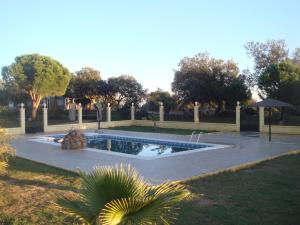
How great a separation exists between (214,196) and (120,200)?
15.5 feet

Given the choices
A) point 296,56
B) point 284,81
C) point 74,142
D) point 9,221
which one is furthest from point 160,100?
point 9,221

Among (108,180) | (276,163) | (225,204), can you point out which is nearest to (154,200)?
(108,180)

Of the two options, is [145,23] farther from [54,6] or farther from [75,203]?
[75,203]

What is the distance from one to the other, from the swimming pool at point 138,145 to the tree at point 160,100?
1155 centimetres

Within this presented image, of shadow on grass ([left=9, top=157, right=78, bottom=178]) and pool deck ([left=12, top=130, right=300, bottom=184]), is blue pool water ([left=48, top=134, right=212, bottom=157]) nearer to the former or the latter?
pool deck ([left=12, top=130, right=300, bottom=184])

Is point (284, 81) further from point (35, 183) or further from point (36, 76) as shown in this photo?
point (36, 76)

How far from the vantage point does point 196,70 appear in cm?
3206

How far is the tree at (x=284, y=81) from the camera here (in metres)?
22.0

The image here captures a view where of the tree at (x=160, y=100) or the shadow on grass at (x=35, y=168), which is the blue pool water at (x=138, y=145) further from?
the tree at (x=160, y=100)

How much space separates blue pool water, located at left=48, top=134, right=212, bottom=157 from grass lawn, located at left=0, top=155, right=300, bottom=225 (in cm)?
586

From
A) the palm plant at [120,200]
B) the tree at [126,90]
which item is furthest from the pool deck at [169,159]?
the tree at [126,90]

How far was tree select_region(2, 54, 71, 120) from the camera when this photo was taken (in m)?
29.3

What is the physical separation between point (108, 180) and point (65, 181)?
5.96 m

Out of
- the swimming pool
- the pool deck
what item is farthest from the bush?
the swimming pool
